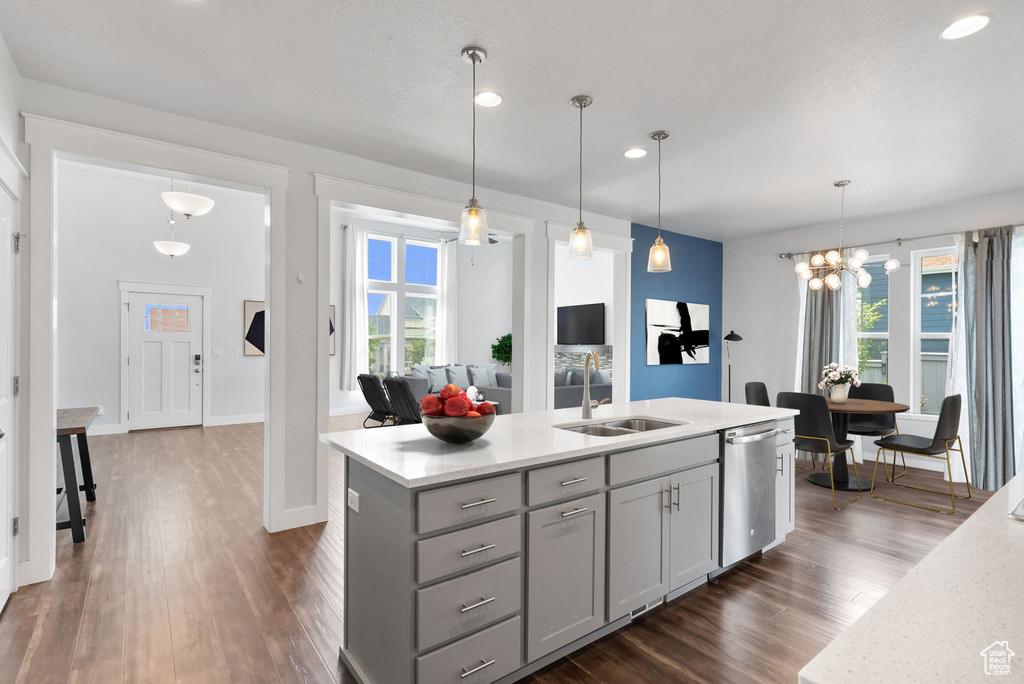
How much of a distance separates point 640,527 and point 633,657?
1.68ft

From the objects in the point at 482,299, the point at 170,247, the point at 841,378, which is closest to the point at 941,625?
the point at 841,378

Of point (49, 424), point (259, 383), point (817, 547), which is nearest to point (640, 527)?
point (817, 547)

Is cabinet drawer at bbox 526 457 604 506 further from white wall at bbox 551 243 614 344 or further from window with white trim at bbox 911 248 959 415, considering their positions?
white wall at bbox 551 243 614 344

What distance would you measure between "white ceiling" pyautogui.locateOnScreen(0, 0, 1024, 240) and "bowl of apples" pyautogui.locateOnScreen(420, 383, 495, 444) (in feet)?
5.20

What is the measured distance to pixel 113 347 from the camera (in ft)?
23.1

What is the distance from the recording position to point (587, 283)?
8.39 metres

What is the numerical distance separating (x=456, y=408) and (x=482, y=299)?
854cm

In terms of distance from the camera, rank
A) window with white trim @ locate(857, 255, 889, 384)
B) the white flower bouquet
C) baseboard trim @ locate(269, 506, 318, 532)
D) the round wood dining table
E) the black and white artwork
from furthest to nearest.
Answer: the black and white artwork, window with white trim @ locate(857, 255, 889, 384), the white flower bouquet, the round wood dining table, baseboard trim @ locate(269, 506, 318, 532)

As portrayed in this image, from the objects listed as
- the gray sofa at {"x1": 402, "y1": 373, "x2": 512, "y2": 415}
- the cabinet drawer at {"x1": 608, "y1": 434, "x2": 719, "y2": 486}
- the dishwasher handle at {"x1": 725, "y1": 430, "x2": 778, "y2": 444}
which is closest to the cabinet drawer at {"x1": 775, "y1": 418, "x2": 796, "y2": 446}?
the dishwasher handle at {"x1": 725, "y1": 430, "x2": 778, "y2": 444}

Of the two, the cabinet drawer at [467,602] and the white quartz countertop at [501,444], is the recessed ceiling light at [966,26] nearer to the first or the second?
the white quartz countertop at [501,444]

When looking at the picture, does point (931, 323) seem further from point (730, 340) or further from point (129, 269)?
point (129, 269)

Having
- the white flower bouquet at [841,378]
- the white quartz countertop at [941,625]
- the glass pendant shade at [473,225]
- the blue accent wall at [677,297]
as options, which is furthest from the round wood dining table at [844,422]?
the white quartz countertop at [941,625]

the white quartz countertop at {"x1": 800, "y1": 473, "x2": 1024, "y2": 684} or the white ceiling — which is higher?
the white ceiling

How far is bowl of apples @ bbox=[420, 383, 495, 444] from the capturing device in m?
2.03
